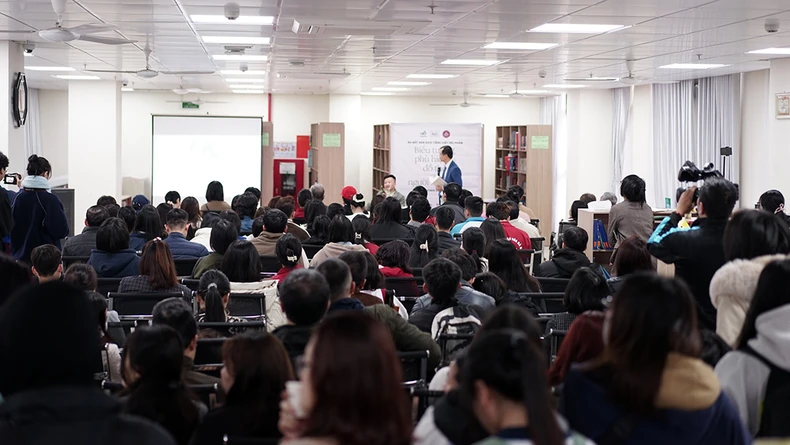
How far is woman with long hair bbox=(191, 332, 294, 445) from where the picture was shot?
8.45 ft

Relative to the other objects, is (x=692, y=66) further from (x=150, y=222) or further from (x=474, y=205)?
(x=150, y=222)

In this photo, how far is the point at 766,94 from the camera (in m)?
12.3

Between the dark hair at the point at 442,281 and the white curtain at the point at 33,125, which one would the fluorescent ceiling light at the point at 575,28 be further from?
the white curtain at the point at 33,125

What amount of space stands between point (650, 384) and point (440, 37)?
7.11 meters

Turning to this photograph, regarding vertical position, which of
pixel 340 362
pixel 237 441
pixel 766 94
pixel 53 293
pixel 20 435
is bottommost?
pixel 237 441

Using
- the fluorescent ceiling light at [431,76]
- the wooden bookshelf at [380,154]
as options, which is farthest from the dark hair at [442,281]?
the wooden bookshelf at [380,154]

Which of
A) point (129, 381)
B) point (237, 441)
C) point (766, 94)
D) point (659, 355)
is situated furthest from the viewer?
point (766, 94)

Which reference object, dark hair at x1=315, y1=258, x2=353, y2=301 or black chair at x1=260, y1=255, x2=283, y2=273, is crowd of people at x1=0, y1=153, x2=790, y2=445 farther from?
black chair at x1=260, y1=255, x2=283, y2=273

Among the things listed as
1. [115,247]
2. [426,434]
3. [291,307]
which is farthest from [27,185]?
[426,434]

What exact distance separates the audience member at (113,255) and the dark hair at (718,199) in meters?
3.64

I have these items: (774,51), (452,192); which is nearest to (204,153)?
(452,192)

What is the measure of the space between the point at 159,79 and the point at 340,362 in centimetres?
1454

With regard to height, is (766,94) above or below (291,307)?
above

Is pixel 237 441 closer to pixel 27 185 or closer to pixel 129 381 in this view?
pixel 129 381
